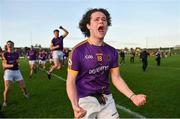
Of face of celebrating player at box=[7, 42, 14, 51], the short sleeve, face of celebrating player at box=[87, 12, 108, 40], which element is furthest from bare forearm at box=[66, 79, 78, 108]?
face of celebrating player at box=[7, 42, 14, 51]

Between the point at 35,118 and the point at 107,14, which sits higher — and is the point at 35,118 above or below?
below

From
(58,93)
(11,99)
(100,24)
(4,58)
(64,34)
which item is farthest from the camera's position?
(64,34)

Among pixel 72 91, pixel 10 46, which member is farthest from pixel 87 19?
pixel 10 46

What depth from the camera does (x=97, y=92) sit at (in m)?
5.22

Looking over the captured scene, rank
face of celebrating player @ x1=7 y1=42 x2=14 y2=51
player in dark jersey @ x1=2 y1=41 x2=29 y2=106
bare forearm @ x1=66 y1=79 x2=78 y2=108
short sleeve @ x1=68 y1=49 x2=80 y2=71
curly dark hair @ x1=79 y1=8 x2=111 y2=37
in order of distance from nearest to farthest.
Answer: bare forearm @ x1=66 y1=79 x2=78 y2=108 < short sleeve @ x1=68 y1=49 x2=80 y2=71 < curly dark hair @ x1=79 y1=8 x2=111 y2=37 < face of celebrating player @ x1=7 y1=42 x2=14 y2=51 < player in dark jersey @ x1=2 y1=41 x2=29 y2=106

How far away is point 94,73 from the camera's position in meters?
5.19

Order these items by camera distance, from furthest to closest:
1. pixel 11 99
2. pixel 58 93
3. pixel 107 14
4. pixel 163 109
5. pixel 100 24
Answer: pixel 58 93, pixel 11 99, pixel 163 109, pixel 107 14, pixel 100 24

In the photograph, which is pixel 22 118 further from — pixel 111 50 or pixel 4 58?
pixel 111 50

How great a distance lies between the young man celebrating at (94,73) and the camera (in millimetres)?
5070

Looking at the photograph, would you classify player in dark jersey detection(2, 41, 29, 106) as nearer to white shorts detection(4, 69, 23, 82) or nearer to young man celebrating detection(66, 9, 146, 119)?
white shorts detection(4, 69, 23, 82)

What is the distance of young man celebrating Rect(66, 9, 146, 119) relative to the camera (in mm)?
5070

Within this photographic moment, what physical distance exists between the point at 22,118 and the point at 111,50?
5956 millimetres

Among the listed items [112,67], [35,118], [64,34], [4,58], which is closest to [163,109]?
[35,118]

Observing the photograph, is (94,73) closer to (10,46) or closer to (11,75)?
(10,46)
